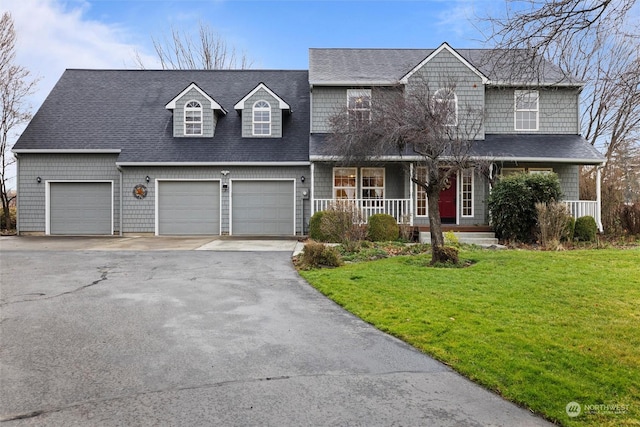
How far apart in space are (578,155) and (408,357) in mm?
14057

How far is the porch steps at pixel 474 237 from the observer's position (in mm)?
13172

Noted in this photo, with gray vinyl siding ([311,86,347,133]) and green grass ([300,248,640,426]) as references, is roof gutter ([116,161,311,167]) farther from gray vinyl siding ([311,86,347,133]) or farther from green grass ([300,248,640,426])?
green grass ([300,248,640,426])

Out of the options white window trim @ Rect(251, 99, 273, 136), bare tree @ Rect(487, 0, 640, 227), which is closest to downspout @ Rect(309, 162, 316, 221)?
white window trim @ Rect(251, 99, 273, 136)

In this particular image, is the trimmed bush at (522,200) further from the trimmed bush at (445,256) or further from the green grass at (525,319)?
the trimmed bush at (445,256)

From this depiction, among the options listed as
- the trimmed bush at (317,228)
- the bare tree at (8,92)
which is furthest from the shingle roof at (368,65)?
the bare tree at (8,92)

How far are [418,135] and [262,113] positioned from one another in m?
8.97

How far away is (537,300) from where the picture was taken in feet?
19.9

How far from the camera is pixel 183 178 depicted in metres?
16.5

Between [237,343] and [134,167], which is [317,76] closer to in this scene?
[134,167]

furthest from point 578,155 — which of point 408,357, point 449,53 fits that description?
point 408,357

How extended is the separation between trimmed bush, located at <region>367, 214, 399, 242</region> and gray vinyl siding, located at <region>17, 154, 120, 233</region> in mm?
10827

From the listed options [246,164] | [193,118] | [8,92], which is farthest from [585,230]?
[8,92]

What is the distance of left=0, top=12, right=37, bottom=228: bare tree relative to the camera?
18359 millimetres

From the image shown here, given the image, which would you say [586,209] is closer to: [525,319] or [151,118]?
[525,319]
